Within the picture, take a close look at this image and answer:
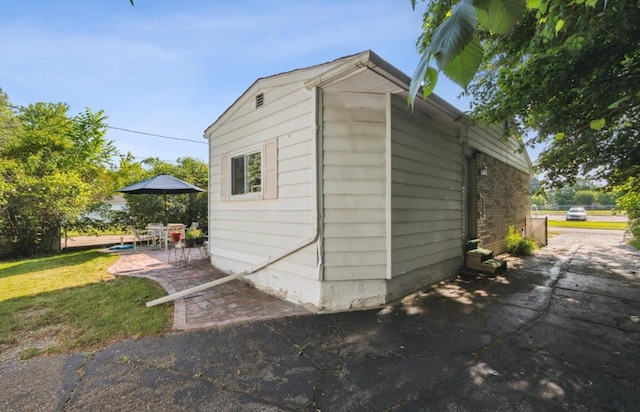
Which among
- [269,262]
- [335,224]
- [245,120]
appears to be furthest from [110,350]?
[245,120]

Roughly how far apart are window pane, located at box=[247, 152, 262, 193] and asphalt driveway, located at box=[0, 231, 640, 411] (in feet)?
8.64

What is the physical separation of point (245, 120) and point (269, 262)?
2.94 metres

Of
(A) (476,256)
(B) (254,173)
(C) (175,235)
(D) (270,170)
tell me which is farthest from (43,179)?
(A) (476,256)

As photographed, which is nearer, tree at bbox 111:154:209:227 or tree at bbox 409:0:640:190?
tree at bbox 409:0:640:190

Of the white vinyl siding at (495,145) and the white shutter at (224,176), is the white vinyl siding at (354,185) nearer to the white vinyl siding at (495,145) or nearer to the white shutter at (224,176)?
the white shutter at (224,176)

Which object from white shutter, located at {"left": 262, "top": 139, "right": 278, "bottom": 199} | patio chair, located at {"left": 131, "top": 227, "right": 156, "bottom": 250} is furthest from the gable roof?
patio chair, located at {"left": 131, "top": 227, "right": 156, "bottom": 250}

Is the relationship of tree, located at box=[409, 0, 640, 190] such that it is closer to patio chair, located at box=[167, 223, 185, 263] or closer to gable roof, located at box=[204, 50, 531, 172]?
gable roof, located at box=[204, 50, 531, 172]

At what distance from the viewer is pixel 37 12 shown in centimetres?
143

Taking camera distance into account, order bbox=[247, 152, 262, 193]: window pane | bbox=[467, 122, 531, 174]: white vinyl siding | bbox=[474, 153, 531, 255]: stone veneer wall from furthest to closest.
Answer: bbox=[474, 153, 531, 255]: stone veneer wall, bbox=[467, 122, 531, 174]: white vinyl siding, bbox=[247, 152, 262, 193]: window pane

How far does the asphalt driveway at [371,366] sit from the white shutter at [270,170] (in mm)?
2179

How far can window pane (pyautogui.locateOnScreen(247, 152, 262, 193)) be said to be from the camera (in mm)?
5500

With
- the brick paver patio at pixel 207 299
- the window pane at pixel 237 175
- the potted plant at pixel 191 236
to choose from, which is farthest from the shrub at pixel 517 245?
the potted plant at pixel 191 236

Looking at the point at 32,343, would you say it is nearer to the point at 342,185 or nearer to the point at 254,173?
the point at 254,173

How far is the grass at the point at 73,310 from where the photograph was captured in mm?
3455
